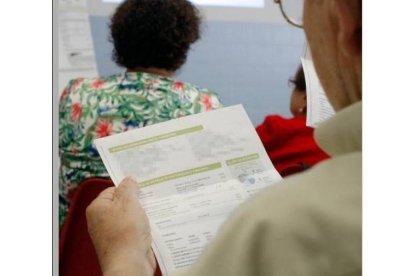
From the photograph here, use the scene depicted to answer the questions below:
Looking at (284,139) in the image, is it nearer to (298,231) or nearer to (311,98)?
(311,98)

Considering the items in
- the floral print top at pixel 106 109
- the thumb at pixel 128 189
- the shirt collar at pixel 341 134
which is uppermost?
the shirt collar at pixel 341 134

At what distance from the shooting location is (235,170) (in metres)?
0.96

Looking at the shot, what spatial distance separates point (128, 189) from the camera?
3.06 ft

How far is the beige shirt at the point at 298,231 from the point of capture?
19.3 inches

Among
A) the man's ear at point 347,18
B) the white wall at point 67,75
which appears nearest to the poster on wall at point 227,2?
the white wall at point 67,75

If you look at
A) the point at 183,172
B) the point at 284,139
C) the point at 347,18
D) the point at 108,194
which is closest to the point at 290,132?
the point at 284,139

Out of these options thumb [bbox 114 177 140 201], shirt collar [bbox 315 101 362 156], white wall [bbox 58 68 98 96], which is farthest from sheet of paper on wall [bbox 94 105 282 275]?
shirt collar [bbox 315 101 362 156]

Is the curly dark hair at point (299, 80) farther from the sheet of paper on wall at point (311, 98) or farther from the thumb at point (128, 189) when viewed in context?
the thumb at point (128, 189)

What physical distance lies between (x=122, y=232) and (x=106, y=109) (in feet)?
0.74

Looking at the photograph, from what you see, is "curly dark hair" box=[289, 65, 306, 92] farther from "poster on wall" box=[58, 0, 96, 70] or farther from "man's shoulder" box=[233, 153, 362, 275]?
"man's shoulder" box=[233, 153, 362, 275]

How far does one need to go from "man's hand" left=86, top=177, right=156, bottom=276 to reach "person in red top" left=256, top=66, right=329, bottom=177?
0.21 meters

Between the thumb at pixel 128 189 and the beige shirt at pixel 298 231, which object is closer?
the beige shirt at pixel 298 231

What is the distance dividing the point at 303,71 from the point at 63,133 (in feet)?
1.22
